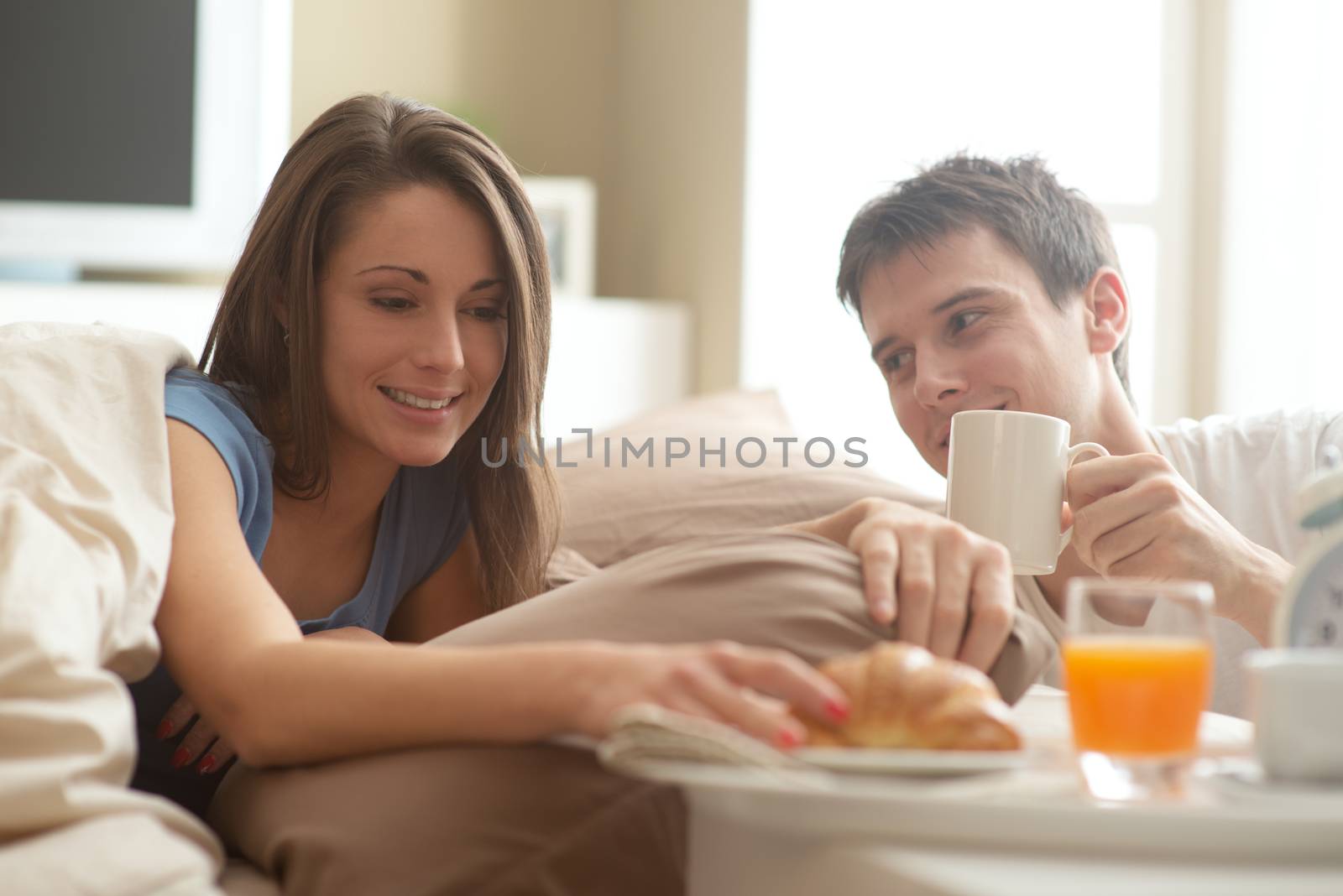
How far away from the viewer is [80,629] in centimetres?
72

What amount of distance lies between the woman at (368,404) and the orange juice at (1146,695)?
0.53 m

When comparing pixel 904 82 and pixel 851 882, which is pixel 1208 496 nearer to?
pixel 851 882

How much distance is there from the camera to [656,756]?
23.8 inches

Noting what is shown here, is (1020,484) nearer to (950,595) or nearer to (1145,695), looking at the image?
(950,595)

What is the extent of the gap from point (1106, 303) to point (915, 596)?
101 cm

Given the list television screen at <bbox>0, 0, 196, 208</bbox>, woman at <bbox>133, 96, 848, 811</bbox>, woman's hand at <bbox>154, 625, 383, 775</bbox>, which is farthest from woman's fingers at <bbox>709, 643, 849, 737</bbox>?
television screen at <bbox>0, 0, 196, 208</bbox>

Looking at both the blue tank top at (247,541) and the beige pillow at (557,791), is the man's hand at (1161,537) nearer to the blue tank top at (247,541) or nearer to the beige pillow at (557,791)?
the beige pillow at (557,791)

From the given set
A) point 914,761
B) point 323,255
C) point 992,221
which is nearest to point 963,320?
point 992,221

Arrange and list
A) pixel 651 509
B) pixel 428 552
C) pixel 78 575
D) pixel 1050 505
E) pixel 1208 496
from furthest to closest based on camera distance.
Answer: pixel 651 509 → pixel 1208 496 → pixel 428 552 → pixel 1050 505 → pixel 78 575

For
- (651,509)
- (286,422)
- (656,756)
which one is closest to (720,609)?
(656,756)

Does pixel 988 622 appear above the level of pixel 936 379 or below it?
below

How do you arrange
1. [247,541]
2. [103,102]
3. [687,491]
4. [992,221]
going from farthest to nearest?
1. [103,102]
2. [687,491]
3. [992,221]
4. [247,541]

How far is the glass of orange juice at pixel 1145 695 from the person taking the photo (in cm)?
61

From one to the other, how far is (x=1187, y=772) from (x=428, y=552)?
1018 millimetres
